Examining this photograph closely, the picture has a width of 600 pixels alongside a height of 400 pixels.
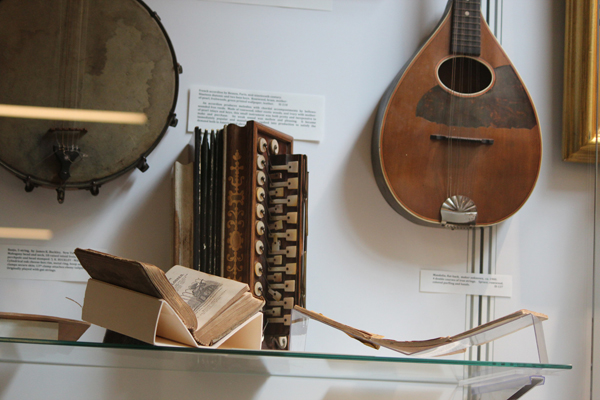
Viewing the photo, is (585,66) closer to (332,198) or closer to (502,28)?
(502,28)

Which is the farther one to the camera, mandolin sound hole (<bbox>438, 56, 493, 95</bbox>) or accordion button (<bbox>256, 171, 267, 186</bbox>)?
mandolin sound hole (<bbox>438, 56, 493, 95</bbox>)

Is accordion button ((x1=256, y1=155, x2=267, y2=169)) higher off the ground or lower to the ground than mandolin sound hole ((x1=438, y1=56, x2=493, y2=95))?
lower

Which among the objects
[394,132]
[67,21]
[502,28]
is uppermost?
[502,28]

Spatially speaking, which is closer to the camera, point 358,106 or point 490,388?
point 490,388

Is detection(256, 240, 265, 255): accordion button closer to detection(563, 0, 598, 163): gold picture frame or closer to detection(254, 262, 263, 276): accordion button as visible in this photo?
detection(254, 262, 263, 276): accordion button

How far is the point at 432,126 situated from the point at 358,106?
24 centimetres

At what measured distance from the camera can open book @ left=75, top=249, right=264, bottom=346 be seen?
0.81 metres

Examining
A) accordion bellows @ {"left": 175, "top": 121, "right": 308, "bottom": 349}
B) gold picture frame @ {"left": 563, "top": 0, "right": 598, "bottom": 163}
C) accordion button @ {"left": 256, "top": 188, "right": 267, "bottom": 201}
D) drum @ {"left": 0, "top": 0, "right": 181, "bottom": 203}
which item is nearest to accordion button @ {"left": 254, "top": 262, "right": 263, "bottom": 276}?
accordion bellows @ {"left": 175, "top": 121, "right": 308, "bottom": 349}

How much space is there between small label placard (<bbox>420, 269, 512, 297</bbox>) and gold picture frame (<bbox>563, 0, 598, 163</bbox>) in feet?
1.49

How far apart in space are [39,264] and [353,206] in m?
0.90

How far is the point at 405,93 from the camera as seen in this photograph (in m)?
1.45

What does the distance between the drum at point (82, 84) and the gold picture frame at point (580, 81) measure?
3.88ft

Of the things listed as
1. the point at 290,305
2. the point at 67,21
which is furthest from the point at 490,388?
the point at 67,21

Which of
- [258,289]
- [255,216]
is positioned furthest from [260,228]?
[258,289]
